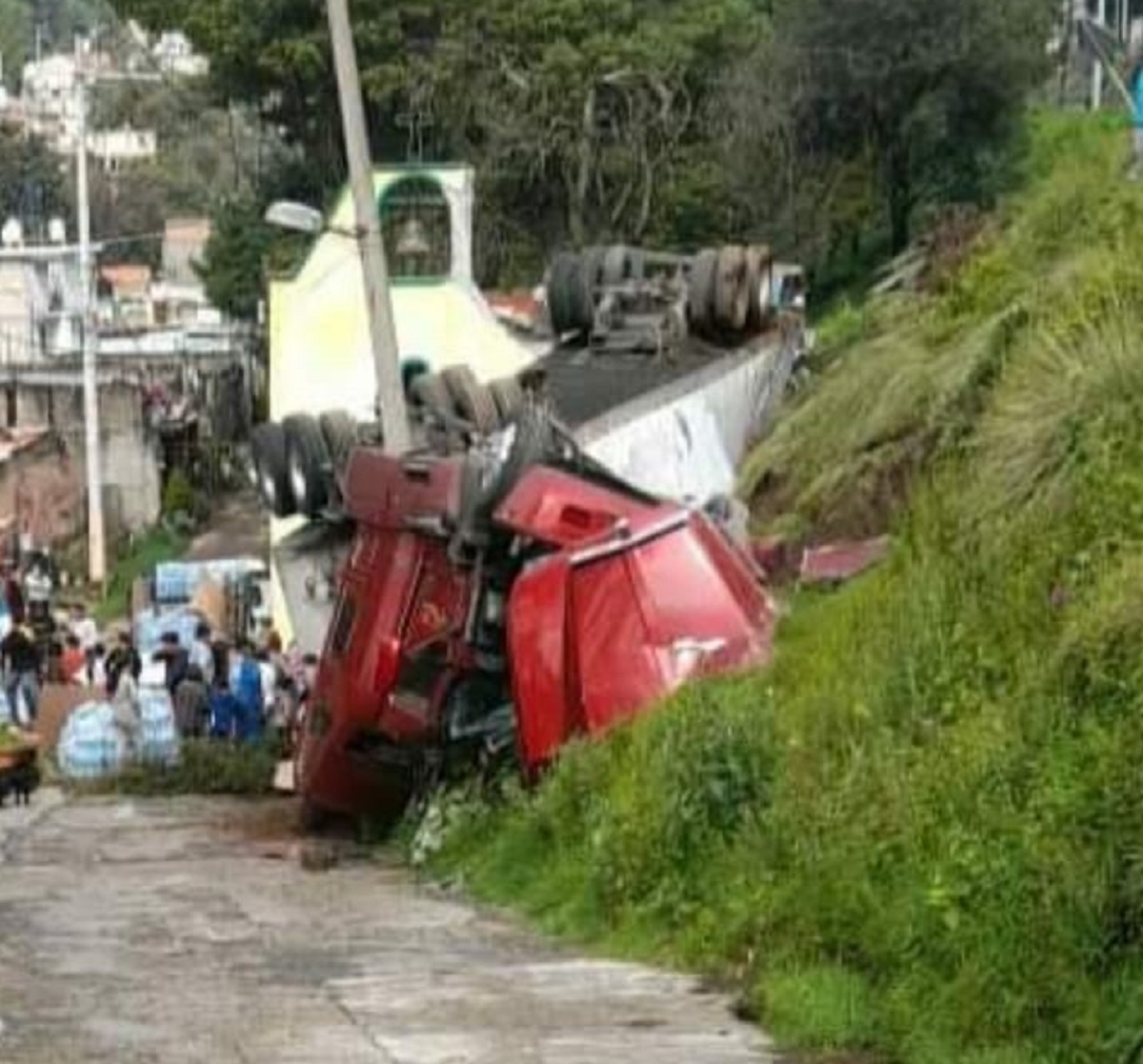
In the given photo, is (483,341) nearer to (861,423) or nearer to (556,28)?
(556,28)

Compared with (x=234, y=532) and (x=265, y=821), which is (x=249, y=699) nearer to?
(x=265, y=821)

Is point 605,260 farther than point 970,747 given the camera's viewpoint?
Yes

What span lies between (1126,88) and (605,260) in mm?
6835

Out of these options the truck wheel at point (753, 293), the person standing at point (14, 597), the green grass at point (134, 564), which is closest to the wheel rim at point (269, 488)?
the truck wheel at point (753, 293)

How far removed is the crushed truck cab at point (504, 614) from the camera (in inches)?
659

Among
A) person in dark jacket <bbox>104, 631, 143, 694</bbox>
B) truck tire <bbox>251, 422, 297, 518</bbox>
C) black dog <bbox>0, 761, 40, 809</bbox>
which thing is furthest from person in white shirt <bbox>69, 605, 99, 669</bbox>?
truck tire <bbox>251, 422, 297, 518</bbox>

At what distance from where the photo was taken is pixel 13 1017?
11.1m

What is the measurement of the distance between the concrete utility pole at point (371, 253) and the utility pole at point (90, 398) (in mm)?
27377

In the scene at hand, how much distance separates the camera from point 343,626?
19.8 meters

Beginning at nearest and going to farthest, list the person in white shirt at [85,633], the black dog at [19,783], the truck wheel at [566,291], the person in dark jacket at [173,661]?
the black dog at [19,783]
the person in dark jacket at [173,661]
the truck wheel at [566,291]
the person in white shirt at [85,633]

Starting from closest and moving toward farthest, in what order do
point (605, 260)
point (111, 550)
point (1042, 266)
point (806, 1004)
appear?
point (806, 1004) → point (1042, 266) → point (605, 260) → point (111, 550)

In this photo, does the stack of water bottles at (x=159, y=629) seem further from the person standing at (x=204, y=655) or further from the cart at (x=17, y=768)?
the cart at (x=17, y=768)

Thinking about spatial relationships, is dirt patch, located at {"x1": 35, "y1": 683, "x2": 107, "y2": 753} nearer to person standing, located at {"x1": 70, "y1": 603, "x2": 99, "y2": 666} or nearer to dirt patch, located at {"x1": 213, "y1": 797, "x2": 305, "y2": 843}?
person standing, located at {"x1": 70, "y1": 603, "x2": 99, "y2": 666}

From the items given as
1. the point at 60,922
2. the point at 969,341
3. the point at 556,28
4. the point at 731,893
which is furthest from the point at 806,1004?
the point at 556,28
